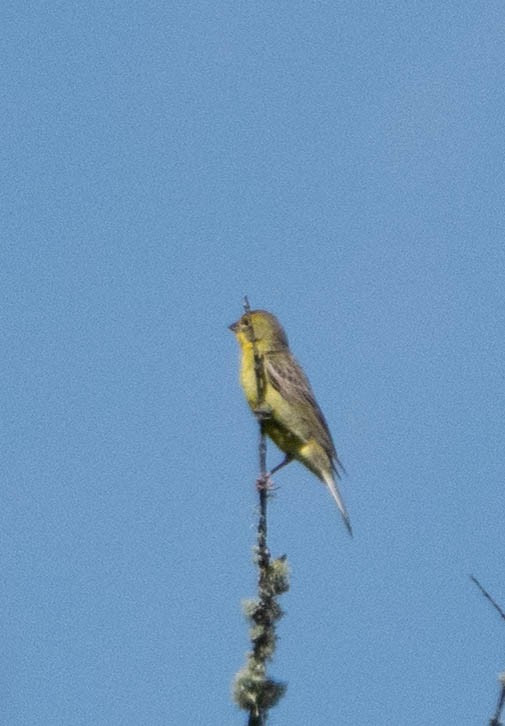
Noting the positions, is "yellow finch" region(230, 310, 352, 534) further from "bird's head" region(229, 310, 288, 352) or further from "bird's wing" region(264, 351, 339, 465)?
"bird's head" region(229, 310, 288, 352)

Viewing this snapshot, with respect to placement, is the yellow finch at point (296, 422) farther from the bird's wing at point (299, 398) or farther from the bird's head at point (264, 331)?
the bird's head at point (264, 331)

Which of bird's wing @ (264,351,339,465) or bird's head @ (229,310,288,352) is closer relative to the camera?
bird's wing @ (264,351,339,465)

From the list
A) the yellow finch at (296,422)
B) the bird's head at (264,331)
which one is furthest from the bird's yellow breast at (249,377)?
the bird's head at (264,331)

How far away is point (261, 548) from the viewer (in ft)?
13.4

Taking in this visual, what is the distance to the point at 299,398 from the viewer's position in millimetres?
9695

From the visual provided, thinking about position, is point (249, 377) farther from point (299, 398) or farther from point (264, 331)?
point (264, 331)

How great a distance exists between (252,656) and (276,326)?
691 centimetres

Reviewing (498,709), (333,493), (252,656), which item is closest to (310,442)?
(333,493)

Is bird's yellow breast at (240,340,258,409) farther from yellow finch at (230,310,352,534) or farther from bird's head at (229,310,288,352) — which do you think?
bird's head at (229,310,288,352)

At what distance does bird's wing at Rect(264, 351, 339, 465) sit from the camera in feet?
31.8

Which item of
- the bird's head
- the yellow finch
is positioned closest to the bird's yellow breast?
the yellow finch

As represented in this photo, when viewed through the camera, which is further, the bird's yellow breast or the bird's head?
the bird's head

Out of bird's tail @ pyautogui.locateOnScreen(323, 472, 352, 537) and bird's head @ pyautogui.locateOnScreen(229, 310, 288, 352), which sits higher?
bird's head @ pyautogui.locateOnScreen(229, 310, 288, 352)

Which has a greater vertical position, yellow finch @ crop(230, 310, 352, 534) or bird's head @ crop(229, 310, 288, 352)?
bird's head @ crop(229, 310, 288, 352)
